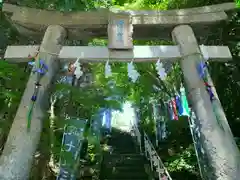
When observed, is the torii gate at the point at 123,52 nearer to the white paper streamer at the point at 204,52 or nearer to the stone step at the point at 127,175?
the white paper streamer at the point at 204,52

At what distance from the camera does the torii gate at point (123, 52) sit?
3.70 meters

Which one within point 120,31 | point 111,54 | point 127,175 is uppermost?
point 120,31

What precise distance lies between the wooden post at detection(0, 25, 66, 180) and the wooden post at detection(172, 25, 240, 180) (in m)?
2.35

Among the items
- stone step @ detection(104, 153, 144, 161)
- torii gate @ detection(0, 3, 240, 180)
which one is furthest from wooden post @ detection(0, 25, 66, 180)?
stone step @ detection(104, 153, 144, 161)

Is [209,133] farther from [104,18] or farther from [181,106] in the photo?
[104,18]

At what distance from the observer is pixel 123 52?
4.73m

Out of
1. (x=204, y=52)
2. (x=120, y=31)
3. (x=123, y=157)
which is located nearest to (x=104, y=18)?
(x=120, y=31)

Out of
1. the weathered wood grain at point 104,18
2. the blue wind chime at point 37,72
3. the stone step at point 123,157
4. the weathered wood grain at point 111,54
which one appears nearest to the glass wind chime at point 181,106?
the weathered wood grain at point 111,54

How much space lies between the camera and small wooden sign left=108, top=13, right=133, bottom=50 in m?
4.71

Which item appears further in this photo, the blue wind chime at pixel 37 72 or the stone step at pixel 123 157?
the stone step at pixel 123 157

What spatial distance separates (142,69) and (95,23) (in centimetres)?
426

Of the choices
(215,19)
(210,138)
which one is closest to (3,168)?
(210,138)

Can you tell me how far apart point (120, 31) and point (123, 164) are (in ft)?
15.5

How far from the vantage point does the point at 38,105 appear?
4090 mm
